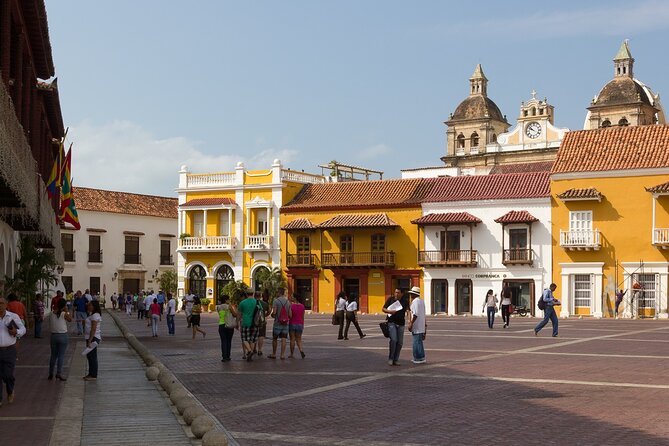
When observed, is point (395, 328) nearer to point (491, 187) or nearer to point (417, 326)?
point (417, 326)

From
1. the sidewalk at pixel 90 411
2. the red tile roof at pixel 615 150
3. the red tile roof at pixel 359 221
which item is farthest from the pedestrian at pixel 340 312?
the red tile roof at pixel 359 221

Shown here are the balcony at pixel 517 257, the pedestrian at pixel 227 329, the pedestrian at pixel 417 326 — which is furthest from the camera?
the balcony at pixel 517 257

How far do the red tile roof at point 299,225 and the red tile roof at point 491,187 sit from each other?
7665 mm

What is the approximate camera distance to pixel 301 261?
198ft

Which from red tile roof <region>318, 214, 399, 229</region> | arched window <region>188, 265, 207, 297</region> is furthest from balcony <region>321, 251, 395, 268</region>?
arched window <region>188, 265, 207, 297</region>

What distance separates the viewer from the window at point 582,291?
4969 centimetres

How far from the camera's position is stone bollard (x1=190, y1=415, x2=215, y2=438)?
1054 cm

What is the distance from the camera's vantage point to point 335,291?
59062mm

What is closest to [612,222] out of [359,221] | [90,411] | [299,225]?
[359,221]

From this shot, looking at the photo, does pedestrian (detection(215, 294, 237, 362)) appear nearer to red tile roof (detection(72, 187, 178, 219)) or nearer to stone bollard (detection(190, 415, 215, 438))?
stone bollard (detection(190, 415, 215, 438))

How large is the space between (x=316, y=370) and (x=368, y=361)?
6.95ft

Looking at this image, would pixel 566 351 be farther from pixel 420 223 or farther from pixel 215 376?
pixel 420 223

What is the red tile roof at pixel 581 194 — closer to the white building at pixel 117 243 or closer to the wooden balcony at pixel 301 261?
the wooden balcony at pixel 301 261

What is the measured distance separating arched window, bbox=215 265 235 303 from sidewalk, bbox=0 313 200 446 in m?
43.7
